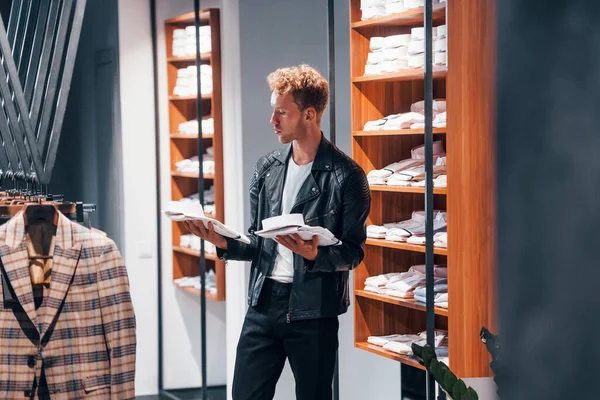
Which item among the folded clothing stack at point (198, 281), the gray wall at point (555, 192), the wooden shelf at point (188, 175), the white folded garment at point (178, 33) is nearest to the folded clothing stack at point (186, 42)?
the white folded garment at point (178, 33)

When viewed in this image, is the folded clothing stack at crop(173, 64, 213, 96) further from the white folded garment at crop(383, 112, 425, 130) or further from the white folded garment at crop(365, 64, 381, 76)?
the white folded garment at crop(383, 112, 425, 130)

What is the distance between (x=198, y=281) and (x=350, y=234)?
2.82m

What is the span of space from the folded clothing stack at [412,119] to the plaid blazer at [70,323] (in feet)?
4.88

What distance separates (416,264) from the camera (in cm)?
384

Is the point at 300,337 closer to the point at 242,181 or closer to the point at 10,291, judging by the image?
the point at 10,291

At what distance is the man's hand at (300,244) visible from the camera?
2.68 meters

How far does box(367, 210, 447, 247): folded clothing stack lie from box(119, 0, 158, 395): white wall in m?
2.35

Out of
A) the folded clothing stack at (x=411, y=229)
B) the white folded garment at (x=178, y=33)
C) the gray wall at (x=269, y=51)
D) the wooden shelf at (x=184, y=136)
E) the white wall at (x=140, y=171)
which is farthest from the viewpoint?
the white wall at (x=140, y=171)

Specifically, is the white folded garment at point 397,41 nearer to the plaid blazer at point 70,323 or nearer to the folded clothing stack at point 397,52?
the folded clothing stack at point 397,52

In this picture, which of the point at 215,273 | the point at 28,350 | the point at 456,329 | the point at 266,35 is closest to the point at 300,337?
the point at 456,329

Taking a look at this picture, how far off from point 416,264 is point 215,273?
1891 millimetres

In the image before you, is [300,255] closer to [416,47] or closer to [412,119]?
[412,119]

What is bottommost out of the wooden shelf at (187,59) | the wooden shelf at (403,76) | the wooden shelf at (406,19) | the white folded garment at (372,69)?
the wooden shelf at (403,76)

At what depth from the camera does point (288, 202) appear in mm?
2977
